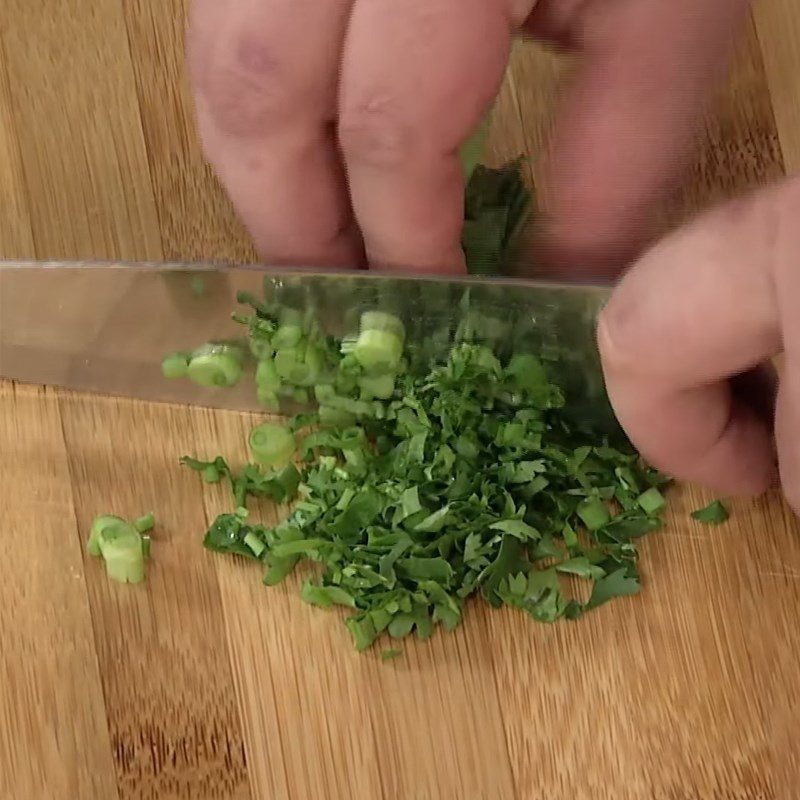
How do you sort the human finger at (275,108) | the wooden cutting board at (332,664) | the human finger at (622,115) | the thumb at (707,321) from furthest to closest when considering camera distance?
1. the wooden cutting board at (332,664)
2. the human finger at (622,115)
3. the human finger at (275,108)
4. the thumb at (707,321)

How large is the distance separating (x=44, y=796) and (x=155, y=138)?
0.68 metres

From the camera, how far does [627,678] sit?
96cm

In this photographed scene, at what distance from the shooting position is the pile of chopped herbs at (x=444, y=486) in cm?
95

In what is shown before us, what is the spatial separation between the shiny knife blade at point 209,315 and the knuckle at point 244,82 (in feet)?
0.55

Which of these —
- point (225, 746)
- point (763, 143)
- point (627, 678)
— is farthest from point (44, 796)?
point (763, 143)

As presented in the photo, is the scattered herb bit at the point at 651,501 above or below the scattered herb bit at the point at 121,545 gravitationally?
below

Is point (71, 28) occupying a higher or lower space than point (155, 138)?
higher

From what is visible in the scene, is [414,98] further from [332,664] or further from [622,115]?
[332,664]

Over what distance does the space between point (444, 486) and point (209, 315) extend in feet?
0.91

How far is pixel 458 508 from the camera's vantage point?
950 millimetres

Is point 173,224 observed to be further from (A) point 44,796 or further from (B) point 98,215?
(A) point 44,796

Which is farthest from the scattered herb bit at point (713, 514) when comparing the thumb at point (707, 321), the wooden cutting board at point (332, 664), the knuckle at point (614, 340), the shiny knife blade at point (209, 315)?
the knuckle at point (614, 340)

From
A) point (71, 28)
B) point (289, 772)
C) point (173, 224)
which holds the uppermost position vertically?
point (71, 28)

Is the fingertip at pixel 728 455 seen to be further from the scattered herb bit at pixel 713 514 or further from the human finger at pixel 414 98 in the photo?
the human finger at pixel 414 98
